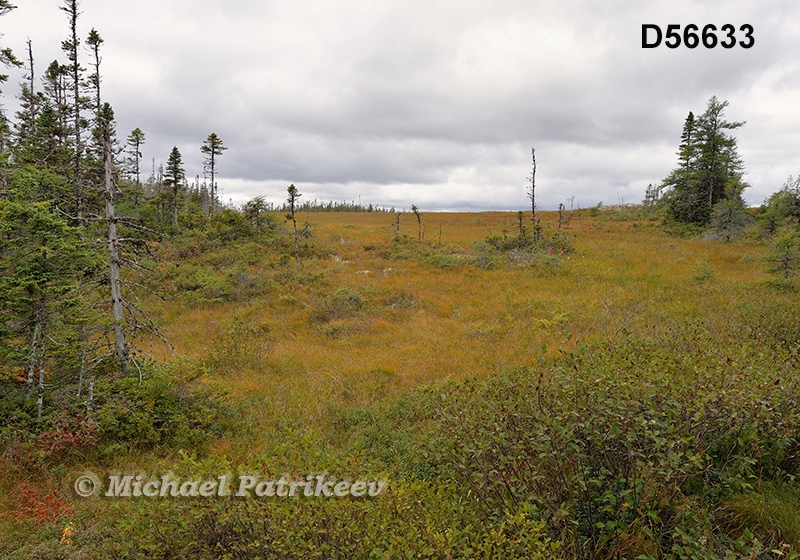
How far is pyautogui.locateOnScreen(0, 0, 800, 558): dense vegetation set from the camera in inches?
131

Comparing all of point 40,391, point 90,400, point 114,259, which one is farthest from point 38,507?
point 114,259

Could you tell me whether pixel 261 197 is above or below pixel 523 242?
above

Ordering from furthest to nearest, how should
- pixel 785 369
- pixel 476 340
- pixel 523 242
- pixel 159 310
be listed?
pixel 523 242 < pixel 159 310 < pixel 476 340 < pixel 785 369

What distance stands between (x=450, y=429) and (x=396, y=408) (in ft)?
11.9

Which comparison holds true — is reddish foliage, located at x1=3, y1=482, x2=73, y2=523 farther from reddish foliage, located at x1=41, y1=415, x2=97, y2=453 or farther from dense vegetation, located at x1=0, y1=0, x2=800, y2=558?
reddish foliage, located at x1=41, y1=415, x2=97, y2=453

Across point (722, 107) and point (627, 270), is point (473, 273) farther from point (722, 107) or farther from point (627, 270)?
point (722, 107)

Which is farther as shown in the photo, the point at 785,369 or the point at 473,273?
the point at 473,273

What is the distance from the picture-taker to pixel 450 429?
4523mm

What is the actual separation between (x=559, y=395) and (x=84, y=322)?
8229mm

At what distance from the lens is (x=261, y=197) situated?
3027 cm

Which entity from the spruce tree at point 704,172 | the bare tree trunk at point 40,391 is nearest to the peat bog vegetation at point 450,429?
the bare tree trunk at point 40,391

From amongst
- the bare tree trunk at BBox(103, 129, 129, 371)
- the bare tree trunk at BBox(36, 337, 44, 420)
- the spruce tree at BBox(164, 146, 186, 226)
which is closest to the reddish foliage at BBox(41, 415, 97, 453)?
the bare tree trunk at BBox(36, 337, 44, 420)

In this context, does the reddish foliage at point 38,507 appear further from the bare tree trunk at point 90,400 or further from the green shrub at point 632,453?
the green shrub at point 632,453

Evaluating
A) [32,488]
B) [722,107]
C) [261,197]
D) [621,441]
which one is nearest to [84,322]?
[32,488]
